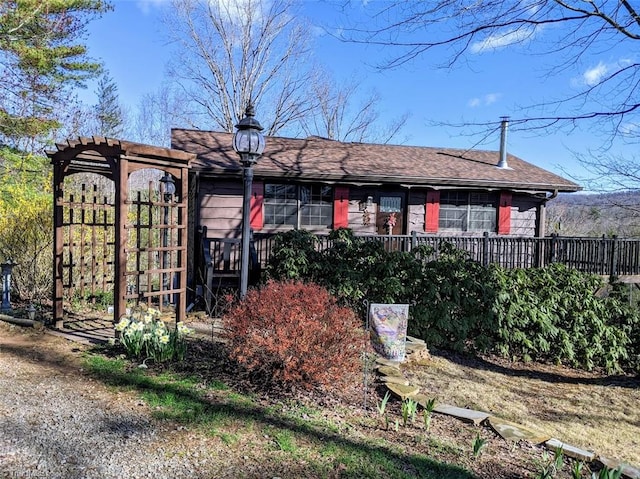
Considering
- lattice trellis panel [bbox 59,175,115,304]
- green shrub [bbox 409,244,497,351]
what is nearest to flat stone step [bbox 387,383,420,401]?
green shrub [bbox 409,244,497,351]

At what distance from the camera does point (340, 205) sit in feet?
36.9

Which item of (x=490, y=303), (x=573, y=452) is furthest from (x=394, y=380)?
(x=490, y=303)

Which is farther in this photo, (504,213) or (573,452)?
(504,213)

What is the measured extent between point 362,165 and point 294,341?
A: 857 cm

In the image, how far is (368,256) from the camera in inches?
292

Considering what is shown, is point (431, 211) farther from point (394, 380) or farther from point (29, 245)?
point (29, 245)

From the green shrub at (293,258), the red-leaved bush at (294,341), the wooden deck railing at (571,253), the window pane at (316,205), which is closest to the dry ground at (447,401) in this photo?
the red-leaved bush at (294,341)

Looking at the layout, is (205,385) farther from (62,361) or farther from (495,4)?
(495,4)

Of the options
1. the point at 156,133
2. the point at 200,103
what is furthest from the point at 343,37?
the point at 156,133

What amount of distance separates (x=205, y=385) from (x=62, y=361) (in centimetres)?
169

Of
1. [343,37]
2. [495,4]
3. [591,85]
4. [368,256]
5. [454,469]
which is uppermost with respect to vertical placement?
[495,4]

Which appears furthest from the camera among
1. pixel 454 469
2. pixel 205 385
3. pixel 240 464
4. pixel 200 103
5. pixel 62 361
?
pixel 200 103

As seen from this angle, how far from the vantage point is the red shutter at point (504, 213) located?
1244 cm

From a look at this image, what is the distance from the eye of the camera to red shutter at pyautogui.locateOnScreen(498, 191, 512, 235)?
12.4m
